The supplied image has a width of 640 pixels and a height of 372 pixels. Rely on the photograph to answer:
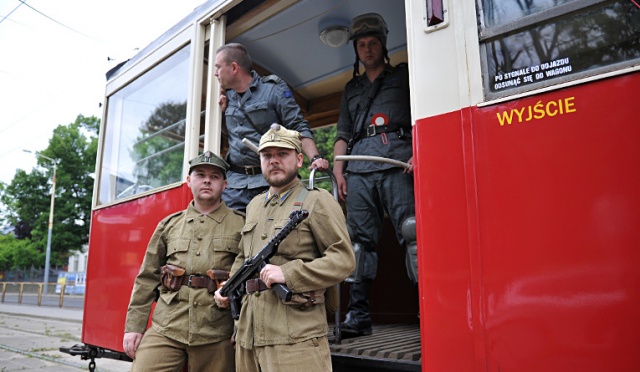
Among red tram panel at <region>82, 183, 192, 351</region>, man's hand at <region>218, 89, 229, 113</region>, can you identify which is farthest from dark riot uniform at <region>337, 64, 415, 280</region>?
red tram panel at <region>82, 183, 192, 351</region>

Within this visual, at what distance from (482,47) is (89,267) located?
11.3ft

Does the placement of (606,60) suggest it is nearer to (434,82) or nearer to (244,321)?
(434,82)

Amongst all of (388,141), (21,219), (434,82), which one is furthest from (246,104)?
(21,219)

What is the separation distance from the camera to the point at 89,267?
391cm

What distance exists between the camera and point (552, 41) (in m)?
1.54

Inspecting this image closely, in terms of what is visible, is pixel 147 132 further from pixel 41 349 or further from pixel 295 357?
pixel 41 349

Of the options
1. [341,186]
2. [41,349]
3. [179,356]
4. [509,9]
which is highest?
[509,9]

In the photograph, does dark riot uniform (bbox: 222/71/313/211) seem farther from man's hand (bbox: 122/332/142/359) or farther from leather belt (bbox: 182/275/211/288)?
man's hand (bbox: 122/332/142/359)

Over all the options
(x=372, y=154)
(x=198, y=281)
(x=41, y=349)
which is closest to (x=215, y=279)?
(x=198, y=281)

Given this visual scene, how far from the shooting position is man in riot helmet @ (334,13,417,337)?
8.75 feet

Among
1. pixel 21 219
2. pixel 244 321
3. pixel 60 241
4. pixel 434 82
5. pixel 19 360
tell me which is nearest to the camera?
pixel 434 82

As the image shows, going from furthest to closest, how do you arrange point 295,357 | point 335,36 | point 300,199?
point 335,36 < point 300,199 < point 295,357

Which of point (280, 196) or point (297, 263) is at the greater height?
point (280, 196)

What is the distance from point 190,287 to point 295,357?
2.74ft
